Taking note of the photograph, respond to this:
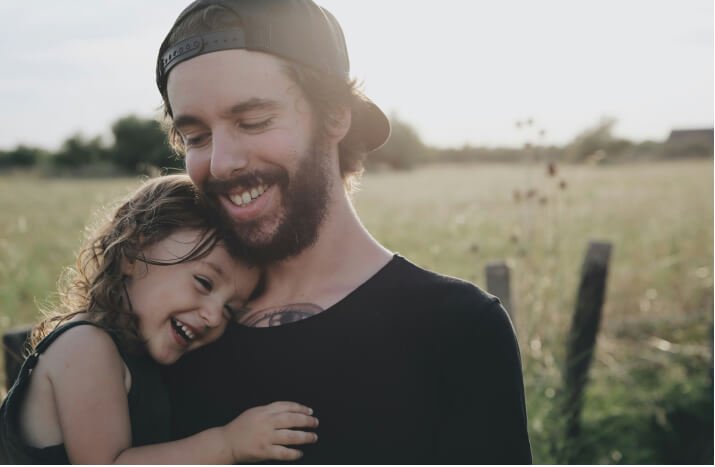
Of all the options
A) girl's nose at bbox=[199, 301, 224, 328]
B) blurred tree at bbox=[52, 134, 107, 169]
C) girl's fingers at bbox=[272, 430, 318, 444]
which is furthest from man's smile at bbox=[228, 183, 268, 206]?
blurred tree at bbox=[52, 134, 107, 169]

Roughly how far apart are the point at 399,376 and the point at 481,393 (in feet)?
0.65

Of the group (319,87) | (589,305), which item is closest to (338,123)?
(319,87)

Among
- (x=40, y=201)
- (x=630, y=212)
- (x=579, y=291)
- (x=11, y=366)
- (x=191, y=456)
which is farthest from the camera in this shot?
(x=40, y=201)

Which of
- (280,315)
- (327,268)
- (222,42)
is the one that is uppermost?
(222,42)

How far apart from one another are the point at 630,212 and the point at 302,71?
10.7 metres

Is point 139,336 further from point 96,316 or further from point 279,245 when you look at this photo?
point 279,245

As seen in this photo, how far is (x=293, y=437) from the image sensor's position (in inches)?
61.2

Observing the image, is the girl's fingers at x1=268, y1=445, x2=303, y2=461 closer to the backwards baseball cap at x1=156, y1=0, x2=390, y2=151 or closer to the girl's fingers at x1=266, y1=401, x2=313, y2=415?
the girl's fingers at x1=266, y1=401, x2=313, y2=415

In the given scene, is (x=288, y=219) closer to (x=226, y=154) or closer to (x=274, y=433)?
(x=226, y=154)

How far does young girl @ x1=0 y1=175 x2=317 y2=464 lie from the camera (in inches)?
65.5

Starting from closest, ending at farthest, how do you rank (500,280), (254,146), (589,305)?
(254,146)
(500,280)
(589,305)

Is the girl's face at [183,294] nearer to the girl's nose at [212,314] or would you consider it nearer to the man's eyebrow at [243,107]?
the girl's nose at [212,314]

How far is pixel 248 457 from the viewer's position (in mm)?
1616

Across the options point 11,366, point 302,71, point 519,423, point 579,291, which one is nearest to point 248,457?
point 519,423
